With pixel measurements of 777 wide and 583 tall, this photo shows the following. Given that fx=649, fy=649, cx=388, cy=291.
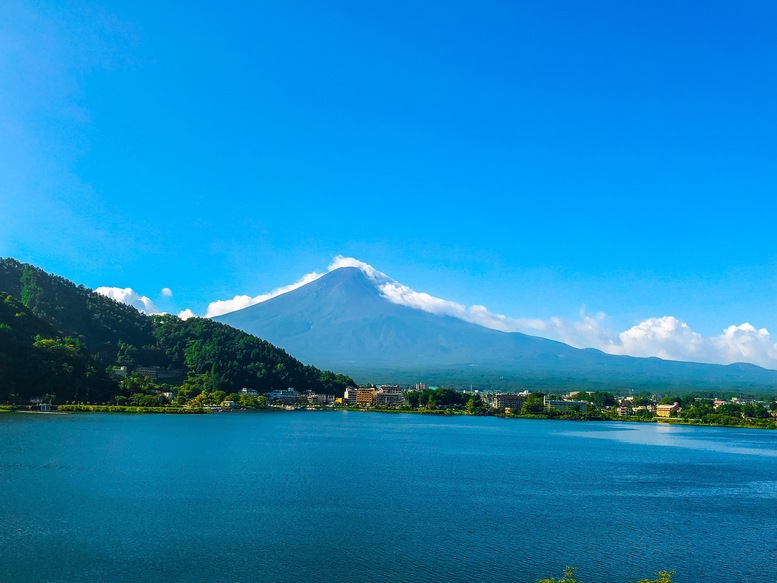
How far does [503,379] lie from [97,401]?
129 m

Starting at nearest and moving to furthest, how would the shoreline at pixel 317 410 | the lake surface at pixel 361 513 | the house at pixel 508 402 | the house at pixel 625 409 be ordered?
1. the lake surface at pixel 361 513
2. the shoreline at pixel 317 410
3. the house at pixel 625 409
4. the house at pixel 508 402

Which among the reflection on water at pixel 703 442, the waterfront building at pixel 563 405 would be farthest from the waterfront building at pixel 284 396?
the reflection on water at pixel 703 442

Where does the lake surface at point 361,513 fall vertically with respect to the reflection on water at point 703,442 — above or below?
below

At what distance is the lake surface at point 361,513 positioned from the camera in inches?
585

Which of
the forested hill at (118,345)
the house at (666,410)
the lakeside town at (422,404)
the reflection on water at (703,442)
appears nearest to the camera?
the reflection on water at (703,442)

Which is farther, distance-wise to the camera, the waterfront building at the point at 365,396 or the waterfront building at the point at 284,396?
the waterfront building at the point at 365,396

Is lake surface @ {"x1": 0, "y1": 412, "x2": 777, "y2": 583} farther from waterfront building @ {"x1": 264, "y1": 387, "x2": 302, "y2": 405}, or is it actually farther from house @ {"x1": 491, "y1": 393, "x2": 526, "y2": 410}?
house @ {"x1": 491, "y1": 393, "x2": 526, "y2": 410}

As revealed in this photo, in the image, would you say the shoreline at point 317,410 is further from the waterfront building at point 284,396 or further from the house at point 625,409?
the waterfront building at point 284,396

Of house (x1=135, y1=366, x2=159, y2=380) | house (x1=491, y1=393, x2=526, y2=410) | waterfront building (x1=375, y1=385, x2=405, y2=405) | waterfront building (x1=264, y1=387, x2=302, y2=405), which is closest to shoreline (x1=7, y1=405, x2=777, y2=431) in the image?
waterfront building (x1=264, y1=387, x2=302, y2=405)

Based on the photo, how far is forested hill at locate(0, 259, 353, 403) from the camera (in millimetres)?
62844

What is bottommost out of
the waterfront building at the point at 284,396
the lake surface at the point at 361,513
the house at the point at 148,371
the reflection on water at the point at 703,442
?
the lake surface at the point at 361,513

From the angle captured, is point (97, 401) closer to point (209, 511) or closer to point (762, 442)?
point (209, 511)

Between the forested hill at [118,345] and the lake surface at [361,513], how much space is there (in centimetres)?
2727

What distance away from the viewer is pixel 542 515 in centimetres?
2072
